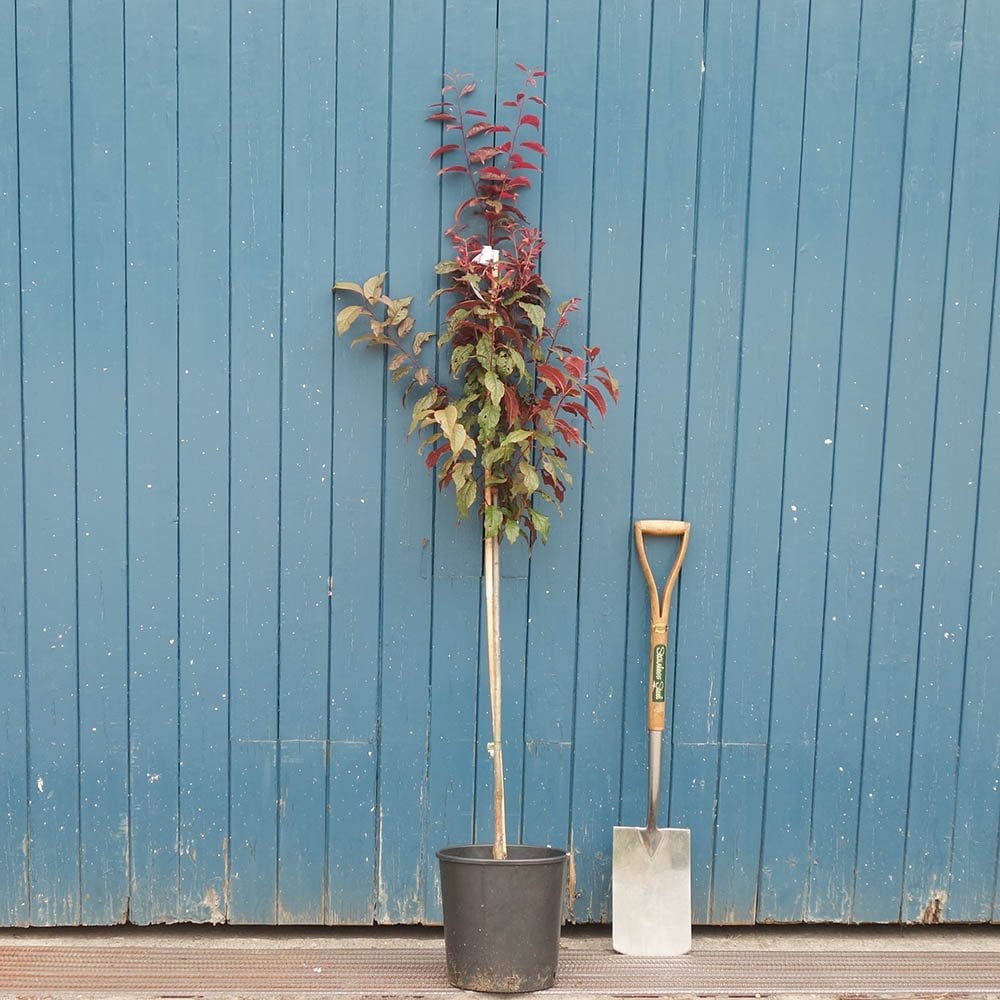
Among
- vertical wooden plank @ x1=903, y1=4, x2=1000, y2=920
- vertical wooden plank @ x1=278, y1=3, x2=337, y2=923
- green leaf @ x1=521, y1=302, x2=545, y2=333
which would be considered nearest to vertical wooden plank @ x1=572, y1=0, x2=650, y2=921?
green leaf @ x1=521, y1=302, x2=545, y2=333

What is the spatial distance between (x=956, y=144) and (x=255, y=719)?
2384 millimetres

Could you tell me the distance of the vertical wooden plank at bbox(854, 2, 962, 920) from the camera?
3025 millimetres

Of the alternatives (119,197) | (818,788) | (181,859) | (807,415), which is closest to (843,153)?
(807,415)

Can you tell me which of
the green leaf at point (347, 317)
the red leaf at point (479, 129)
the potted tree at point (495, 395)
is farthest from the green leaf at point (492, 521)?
the red leaf at point (479, 129)

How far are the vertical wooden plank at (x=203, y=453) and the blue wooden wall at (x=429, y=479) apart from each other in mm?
11

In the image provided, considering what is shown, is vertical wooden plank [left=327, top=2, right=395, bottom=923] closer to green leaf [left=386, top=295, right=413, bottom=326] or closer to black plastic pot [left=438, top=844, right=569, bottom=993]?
green leaf [left=386, top=295, right=413, bottom=326]

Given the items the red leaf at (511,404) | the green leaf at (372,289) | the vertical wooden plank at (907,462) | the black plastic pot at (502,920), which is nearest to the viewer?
the black plastic pot at (502,920)

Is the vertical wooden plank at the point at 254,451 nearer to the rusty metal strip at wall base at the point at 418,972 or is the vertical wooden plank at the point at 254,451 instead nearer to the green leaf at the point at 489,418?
the rusty metal strip at wall base at the point at 418,972

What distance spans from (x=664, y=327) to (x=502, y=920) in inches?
60.6

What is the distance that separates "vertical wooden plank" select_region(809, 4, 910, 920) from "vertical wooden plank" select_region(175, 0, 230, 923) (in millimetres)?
1613

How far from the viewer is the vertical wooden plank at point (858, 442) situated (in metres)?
3.02

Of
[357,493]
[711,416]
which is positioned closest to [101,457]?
[357,493]

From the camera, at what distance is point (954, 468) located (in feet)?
10.2

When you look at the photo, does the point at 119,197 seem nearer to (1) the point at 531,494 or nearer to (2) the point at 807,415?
(1) the point at 531,494
